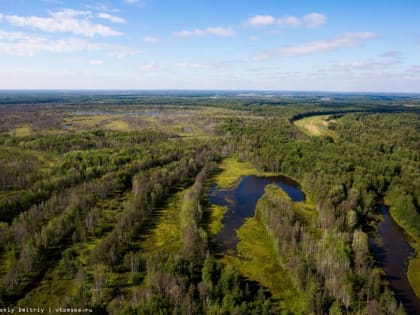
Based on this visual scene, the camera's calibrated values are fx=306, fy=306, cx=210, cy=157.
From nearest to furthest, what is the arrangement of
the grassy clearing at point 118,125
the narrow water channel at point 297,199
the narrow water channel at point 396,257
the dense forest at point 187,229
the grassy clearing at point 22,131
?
the dense forest at point 187,229
the narrow water channel at point 396,257
the narrow water channel at point 297,199
the grassy clearing at point 22,131
the grassy clearing at point 118,125

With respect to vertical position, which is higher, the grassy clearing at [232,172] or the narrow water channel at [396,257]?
the grassy clearing at [232,172]

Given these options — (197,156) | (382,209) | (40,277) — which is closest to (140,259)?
(40,277)

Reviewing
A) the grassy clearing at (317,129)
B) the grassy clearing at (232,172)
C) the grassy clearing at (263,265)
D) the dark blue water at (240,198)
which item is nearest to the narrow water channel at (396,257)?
the grassy clearing at (263,265)

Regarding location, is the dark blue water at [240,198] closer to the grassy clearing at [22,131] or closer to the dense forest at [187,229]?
the dense forest at [187,229]

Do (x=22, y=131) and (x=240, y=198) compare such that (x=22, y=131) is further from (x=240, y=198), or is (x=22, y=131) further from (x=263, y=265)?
(x=263, y=265)

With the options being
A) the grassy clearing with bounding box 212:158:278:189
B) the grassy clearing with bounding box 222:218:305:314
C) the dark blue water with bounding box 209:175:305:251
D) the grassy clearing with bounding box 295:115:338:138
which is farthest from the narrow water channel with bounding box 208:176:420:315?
the grassy clearing with bounding box 295:115:338:138

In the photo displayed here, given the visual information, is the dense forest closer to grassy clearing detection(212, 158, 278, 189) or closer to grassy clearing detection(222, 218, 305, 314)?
grassy clearing detection(222, 218, 305, 314)

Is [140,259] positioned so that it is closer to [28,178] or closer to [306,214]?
[306,214]
